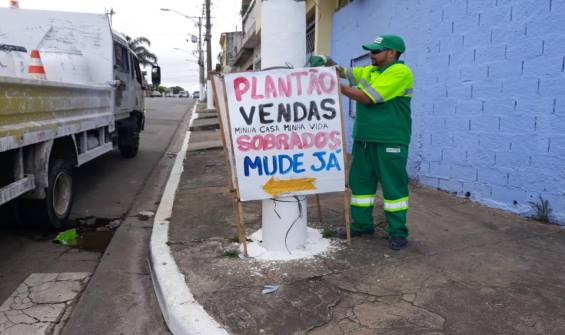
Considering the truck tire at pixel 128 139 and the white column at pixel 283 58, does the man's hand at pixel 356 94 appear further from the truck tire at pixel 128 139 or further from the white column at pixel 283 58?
the truck tire at pixel 128 139

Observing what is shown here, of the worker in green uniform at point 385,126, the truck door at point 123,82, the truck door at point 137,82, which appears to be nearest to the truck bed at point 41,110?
the truck door at point 123,82

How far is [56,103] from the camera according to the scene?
17.3 feet

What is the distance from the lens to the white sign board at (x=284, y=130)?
148 inches

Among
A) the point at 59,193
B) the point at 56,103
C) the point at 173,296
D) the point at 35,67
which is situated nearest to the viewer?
the point at 173,296

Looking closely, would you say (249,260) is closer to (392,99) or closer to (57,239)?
(392,99)

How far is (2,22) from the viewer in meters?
7.42

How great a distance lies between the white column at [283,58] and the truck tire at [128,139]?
6.20m

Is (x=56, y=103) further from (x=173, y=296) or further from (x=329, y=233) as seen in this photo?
(x=329, y=233)

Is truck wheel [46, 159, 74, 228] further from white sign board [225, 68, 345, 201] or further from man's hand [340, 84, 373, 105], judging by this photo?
man's hand [340, 84, 373, 105]

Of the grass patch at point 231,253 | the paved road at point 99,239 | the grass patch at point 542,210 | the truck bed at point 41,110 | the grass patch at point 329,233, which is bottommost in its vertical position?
the paved road at point 99,239

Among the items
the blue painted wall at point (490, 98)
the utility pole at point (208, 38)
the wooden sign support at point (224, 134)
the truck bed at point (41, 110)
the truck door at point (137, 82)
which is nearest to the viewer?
the wooden sign support at point (224, 134)

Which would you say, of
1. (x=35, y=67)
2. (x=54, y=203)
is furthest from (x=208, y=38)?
(x=54, y=203)

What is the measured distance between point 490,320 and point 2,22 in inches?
307

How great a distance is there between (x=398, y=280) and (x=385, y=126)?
1.24m
